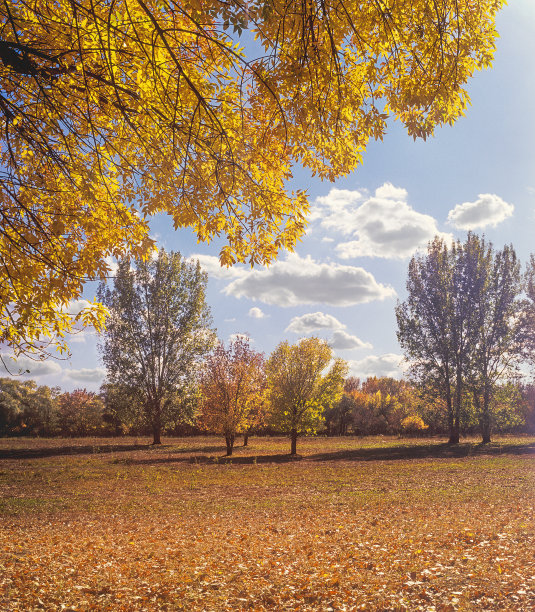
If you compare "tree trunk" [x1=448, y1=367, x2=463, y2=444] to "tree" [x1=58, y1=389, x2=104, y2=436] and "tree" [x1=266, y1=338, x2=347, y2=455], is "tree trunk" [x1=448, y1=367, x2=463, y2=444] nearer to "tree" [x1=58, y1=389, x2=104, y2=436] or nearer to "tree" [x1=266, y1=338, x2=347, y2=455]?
"tree" [x1=266, y1=338, x2=347, y2=455]

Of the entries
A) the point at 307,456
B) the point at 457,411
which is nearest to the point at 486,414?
the point at 457,411

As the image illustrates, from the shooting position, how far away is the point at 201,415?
29312 millimetres

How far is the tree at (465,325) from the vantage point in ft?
105

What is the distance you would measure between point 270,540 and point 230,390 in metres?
18.7

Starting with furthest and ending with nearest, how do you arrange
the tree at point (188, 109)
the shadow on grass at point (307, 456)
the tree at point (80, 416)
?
the tree at point (80, 416), the shadow on grass at point (307, 456), the tree at point (188, 109)

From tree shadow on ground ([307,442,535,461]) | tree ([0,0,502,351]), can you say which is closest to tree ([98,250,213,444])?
tree shadow on ground ([307,442,535,461])

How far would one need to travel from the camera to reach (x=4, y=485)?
16656 millimetres

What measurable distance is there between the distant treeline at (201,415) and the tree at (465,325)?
3.59ft

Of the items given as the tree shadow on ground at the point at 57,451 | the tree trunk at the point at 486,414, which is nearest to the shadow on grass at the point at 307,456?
the tree shadow on ground at the point at 57,451

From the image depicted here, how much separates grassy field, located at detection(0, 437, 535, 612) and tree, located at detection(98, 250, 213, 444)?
14743 mm

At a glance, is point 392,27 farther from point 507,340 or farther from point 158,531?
point 507,340

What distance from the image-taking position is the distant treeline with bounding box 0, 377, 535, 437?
32.2 metres

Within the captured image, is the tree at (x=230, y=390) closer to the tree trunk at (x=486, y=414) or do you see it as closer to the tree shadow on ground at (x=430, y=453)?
the tree shadow on ground at (x=430, y=453)

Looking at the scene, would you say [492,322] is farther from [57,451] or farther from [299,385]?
[57,451]
